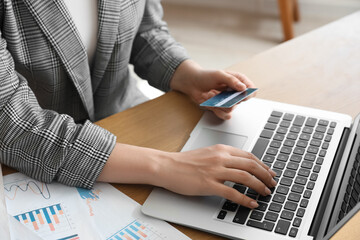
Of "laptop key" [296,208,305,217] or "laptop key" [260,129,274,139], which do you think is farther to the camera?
"laptop key" [260,129,274,139]

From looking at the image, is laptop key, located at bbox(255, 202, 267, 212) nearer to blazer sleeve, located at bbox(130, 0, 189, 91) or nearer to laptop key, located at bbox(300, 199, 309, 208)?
laptop key, located at bbox(300, 199, 309, 208)

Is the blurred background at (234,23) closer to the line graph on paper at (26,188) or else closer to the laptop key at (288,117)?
the laptop key at (288,117)

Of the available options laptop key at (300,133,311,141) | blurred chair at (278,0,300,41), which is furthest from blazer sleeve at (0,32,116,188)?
blurred chair at (278,0,300,41)

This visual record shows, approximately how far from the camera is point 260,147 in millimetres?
858

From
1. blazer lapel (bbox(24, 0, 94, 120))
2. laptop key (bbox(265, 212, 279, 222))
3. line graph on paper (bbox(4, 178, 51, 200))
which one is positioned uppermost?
blazer lapel (bbox(24, 0, 94, 120))

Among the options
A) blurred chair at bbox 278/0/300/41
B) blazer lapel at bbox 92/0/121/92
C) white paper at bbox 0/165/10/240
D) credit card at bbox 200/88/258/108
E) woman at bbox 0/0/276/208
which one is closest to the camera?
white paper at bbox 0/165/10/240

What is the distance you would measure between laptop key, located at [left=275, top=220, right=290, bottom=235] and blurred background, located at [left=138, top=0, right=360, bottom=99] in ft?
5.86

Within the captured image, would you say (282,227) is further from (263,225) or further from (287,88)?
(287,88)

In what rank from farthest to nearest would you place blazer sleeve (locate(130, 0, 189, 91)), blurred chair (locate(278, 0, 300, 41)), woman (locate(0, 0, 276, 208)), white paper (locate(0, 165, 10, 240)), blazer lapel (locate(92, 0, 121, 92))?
blurred chair (locate(278, 0, 300, 41)), blazer sleeve (locate(130, 0, 189, 91)), blazer lapel (locate(92, 0, 121, 92)), woman (locate(0, 0, 276, 208)), white paper (locate(0, 165, 10, 240))

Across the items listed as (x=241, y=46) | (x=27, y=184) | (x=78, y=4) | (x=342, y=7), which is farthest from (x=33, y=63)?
(x=342, y=7)

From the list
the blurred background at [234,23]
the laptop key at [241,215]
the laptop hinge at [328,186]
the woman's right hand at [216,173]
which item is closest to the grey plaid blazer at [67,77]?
the woman's right hand at [216,173]

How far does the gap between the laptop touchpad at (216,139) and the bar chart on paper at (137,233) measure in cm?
21

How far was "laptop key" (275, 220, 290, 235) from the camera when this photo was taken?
68 cm

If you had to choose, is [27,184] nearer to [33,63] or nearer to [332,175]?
[33,63]
